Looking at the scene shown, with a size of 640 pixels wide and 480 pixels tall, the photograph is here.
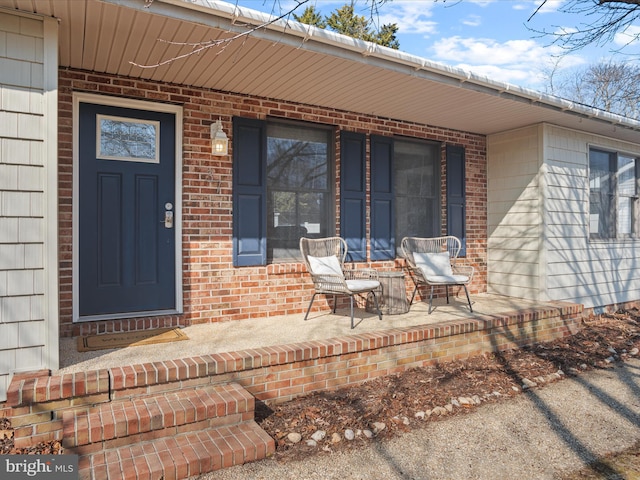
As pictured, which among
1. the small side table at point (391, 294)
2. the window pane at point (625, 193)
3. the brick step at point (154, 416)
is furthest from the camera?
the window pane at point (625, 193)

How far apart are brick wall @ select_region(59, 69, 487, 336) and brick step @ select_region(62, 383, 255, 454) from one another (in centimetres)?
136

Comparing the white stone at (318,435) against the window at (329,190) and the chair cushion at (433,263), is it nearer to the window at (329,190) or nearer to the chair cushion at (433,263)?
the window at (329,190)

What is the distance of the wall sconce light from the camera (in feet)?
13.2

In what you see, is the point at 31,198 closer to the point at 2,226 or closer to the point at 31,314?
the point at 2,226

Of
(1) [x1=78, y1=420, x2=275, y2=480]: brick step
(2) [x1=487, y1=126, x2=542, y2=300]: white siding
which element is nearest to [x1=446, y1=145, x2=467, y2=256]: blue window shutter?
(2) [x1=487, y1=126, x2=542, y2=300]: white siding

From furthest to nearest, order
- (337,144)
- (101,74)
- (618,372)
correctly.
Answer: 1. (337,144)
2. (618,372)
3. (101,74)

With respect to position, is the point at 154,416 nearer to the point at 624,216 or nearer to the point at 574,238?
the point at 574,238

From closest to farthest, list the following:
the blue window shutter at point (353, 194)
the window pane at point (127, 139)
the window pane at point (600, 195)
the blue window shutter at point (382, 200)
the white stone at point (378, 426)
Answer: the white stone at point (378, 426), the window pane at point (127, 139), the blue window shutter at point (353, 194), the blue window shutter at point (382, 200), the window pane at point (600, 195)

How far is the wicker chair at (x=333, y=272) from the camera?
409 centimetres

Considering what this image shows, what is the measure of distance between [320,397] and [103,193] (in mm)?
2471

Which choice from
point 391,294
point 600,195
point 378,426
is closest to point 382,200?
point 391,294

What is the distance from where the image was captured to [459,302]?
5.29 metres

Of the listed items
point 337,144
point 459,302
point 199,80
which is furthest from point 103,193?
point 459,302

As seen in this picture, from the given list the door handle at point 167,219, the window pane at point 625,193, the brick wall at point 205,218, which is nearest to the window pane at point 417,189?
the brick wall at point 205,218
